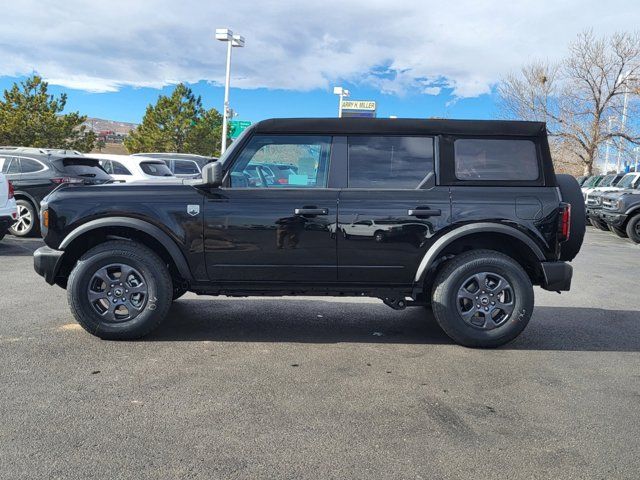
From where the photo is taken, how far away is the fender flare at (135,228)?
4.63 metres

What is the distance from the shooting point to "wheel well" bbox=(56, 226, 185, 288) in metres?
4.78

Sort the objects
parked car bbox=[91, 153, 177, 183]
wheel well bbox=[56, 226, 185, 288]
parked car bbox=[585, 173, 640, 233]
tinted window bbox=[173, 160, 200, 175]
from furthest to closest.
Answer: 1. tinted window bbox=[173, 160, 200, 175]
2. parked car bbox=[585, 173, 640, 233]
3. parked car bbox=[91, 153, 177, 183]
4. wheel well bbox=[56, 226, 185, 288]

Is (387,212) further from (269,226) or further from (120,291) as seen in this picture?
(120,291)

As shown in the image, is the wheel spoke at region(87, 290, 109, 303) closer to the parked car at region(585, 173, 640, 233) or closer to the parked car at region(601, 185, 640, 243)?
the parked car at region(601, 185, 640, 243)

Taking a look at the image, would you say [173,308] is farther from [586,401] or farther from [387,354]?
[586,401]

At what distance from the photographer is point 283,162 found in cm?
484

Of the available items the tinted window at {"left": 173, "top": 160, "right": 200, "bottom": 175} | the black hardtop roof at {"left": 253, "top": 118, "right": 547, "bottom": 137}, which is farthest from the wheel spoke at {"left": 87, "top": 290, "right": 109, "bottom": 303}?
the tinted window at {"left": 173, "top": 160, "right": 200, "bottom": 175}

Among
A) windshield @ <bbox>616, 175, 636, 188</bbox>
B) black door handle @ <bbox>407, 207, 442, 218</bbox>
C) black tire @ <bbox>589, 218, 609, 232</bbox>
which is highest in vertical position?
windshield @ <bbox>616, 175, 636, 188</bbox>

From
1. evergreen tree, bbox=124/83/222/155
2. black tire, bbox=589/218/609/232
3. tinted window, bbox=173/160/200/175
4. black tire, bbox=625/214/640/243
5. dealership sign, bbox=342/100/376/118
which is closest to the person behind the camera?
black tire, bbox=625/214/640/243

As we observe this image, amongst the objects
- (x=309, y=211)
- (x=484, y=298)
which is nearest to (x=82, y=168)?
(x=309, y=211)

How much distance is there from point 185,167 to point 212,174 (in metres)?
14.7

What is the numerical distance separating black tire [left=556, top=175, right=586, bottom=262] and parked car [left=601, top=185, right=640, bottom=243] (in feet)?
36.4

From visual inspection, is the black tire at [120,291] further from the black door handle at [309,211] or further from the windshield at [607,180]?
the windshield at [607,180]

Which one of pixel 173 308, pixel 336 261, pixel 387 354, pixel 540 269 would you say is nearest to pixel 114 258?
pixel 173 308
